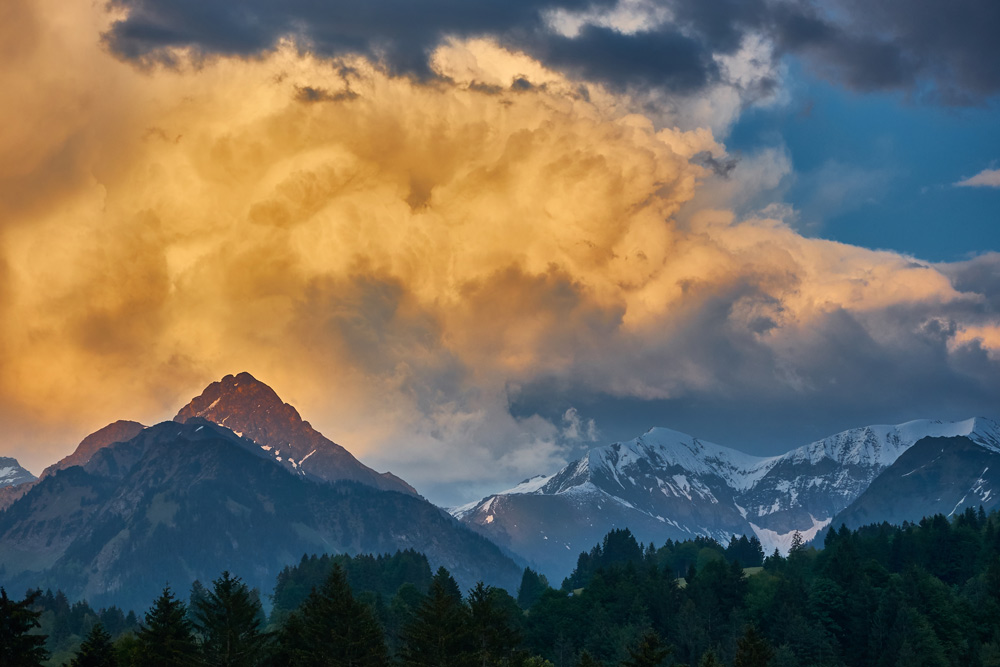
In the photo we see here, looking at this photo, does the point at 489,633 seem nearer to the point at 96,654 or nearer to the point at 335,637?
the point at 335,637

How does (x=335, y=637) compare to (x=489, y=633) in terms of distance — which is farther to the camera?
(x=489, y=633)

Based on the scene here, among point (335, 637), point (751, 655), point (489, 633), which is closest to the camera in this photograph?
point (335, 637)

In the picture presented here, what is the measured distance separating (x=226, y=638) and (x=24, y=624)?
2485cm

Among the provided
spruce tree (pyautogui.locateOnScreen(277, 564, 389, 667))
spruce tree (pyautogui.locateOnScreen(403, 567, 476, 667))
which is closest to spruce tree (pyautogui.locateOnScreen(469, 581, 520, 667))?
spruce tree (pyautogui.locateOnScreen(403, 567, 476, 667))

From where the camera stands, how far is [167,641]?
4648 inches

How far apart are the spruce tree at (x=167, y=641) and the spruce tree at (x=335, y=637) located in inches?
424

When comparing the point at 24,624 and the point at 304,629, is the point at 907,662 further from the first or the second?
the point at 24,624

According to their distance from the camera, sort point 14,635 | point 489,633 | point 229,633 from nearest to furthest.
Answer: point 14,635 → point 229,633 → point 489,633

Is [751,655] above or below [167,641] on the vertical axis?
below

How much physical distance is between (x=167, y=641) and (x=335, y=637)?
1696 cm

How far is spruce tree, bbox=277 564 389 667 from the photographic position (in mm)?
122938

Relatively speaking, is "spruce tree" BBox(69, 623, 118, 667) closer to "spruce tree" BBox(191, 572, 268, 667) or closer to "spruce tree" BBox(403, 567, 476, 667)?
"spruce tree" BBox(191, 572, 268, 667)

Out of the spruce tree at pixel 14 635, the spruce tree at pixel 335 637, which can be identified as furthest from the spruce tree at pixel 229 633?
the spruce tree at pixel 14 635

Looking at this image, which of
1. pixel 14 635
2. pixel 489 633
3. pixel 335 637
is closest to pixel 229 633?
pixel 335 637
